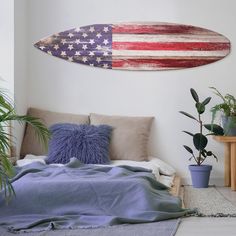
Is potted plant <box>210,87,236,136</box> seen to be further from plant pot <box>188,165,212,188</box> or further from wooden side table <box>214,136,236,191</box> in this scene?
plant pot <box>188,165,212,188</box>

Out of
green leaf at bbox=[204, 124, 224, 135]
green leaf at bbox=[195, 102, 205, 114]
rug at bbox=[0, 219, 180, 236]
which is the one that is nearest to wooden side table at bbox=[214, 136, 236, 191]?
green leaf at bbox=[204, 124, 224, 135]

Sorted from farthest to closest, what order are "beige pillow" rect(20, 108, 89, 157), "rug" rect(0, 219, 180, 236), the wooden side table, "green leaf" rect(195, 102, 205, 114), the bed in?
1. "beige pillow" rect(20, 108, 89, 157)
2. "green leaf" rect(195, 102, 205, 114)
3. the wooden side table
4. the bed
5. "rug" rect(0, 219, 180, 236)

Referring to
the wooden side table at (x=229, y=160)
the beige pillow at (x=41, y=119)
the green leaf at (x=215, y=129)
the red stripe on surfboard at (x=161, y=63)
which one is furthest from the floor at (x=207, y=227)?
the red stripe on surfboard at (x=161, y=63)

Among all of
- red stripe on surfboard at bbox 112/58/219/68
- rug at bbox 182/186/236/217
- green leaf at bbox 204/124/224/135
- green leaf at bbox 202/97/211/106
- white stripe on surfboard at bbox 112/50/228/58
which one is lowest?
rug at bbox 182/186/236/217

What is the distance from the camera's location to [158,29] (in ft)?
15.8

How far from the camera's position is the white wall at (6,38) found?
14.5ft

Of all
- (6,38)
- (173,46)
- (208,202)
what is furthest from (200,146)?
(6,38)

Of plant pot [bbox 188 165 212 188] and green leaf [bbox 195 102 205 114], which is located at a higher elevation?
green leaf [bbox 195 102 205 114]

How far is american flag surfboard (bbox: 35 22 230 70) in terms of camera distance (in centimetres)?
480

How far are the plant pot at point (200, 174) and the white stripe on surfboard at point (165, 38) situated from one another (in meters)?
1.38

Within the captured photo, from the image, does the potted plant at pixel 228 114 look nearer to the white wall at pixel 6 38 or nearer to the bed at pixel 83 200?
the bed at pixel 83 200

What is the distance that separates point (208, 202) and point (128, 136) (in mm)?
1208

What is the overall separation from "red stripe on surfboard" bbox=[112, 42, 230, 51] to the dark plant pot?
0.82 metres

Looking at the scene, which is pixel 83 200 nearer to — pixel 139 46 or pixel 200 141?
pixel 200 141
